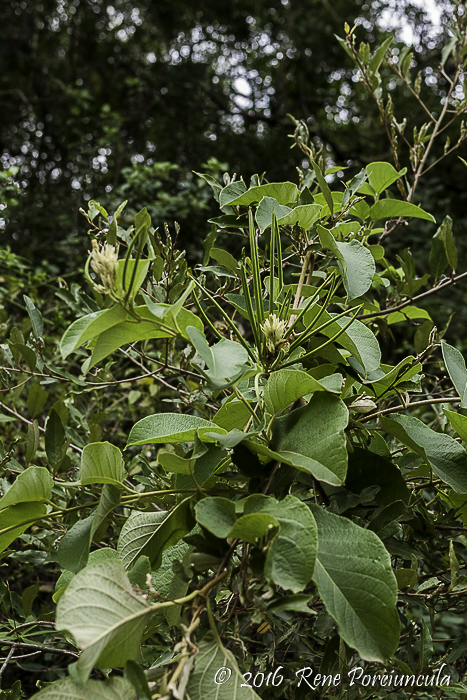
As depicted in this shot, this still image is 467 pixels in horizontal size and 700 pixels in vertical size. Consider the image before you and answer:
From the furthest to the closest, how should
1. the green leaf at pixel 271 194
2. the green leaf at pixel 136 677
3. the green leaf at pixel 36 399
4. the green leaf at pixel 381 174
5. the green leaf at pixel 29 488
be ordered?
the green leaf at pixel 36 399 → the green leaf at pixel 381 174 → the green leaf at pixel 271 194 → the green leaf at pixel 29 488 → the green leaf at pixel 136 677

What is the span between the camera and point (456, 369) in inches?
17.1

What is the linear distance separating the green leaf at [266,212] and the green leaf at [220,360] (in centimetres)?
15

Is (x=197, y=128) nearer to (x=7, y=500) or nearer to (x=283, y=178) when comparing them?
(x=283, y=178)

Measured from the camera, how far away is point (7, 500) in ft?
1.22

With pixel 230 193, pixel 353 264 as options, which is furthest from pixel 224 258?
pixel 353 264

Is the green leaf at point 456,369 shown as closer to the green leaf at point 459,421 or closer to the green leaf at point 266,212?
the green leaf at point 459,421

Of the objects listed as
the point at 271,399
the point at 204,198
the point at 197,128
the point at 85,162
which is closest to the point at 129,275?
the point at 271,399

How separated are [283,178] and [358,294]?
2384 mm

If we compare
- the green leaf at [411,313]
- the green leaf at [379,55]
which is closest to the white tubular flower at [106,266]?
the green leaf at [411,313]

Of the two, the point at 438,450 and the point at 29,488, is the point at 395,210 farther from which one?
the point at 29,488

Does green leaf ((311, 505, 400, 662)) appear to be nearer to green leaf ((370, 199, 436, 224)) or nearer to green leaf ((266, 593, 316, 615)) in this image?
green leaf ((266, 593, 316, 615))

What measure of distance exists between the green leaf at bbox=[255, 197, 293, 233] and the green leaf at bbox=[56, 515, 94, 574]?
282 millimetres

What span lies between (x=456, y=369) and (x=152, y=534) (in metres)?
0.28

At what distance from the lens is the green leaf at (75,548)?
38cm
